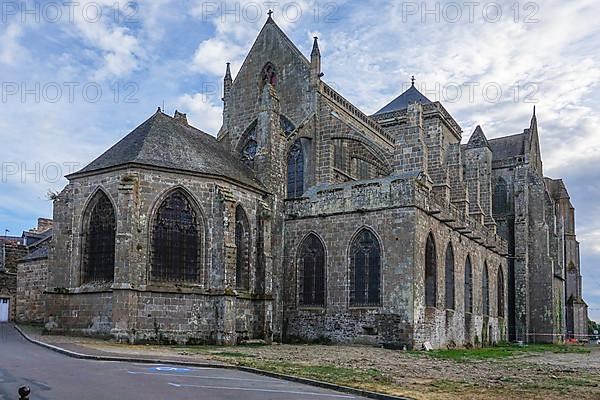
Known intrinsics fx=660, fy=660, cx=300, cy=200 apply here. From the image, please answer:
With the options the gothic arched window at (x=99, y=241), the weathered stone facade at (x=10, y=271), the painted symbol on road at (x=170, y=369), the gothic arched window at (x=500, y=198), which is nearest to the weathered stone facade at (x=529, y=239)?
the gothic arched window at (x=500, y=198)

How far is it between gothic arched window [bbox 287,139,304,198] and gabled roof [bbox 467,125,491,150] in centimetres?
1922

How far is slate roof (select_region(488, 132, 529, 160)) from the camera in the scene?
5303 cm

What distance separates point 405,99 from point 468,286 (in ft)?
54.7

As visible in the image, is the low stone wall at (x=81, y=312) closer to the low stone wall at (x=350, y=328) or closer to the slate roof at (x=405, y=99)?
the low stone wall at (x=350, y=328)

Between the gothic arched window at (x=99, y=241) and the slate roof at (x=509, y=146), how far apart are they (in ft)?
119

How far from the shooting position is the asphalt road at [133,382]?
11.1 meters

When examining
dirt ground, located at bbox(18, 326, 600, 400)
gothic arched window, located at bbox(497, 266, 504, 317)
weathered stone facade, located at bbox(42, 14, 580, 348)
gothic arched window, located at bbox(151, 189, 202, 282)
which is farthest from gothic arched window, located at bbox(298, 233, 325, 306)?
gothic arched window, located at bbox(497, 266, 504, 317)

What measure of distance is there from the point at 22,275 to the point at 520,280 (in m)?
32.2

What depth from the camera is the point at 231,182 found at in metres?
27.2

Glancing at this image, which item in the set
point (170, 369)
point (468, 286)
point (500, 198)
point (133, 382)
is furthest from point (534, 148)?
point (133, 382)

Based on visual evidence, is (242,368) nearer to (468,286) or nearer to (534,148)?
(468,286)

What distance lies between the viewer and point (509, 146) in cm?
5441

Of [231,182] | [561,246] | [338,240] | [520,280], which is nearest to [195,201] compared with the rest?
[231,182]

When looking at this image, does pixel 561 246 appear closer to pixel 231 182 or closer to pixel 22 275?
pixel 231 182
